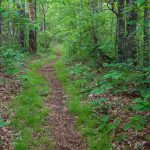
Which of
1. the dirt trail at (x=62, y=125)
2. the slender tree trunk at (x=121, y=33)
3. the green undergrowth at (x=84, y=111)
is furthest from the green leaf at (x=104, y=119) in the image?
the slender tree trunk at (x=121, y=33)

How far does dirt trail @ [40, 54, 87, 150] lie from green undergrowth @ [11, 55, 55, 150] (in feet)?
0.78

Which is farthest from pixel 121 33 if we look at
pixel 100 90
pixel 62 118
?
pixel 62 118

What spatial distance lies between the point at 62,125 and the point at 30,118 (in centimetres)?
104

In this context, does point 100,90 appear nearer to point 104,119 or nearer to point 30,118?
point 104,119

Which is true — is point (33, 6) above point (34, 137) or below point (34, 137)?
above

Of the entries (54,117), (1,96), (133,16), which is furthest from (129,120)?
(133,16)

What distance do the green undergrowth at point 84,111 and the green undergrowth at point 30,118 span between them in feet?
3.39

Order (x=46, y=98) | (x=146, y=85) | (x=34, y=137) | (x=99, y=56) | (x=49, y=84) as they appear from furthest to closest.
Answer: (x=99, y=56), (x=49, y=84), (x=46, y=98), (x=146, y=85), (x=34, y=137)

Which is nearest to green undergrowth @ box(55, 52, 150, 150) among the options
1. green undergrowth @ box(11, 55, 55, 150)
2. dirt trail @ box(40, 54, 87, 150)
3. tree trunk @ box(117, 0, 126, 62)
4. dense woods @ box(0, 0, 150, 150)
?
dense woods @ box(0, 0, 150, 150)

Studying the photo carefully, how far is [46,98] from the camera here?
11539 mm

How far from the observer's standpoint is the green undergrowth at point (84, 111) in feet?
25.3

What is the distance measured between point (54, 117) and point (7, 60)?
13.7 feet

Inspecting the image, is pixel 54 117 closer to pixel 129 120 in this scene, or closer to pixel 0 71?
pixel 129 120

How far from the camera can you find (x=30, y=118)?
900cm
